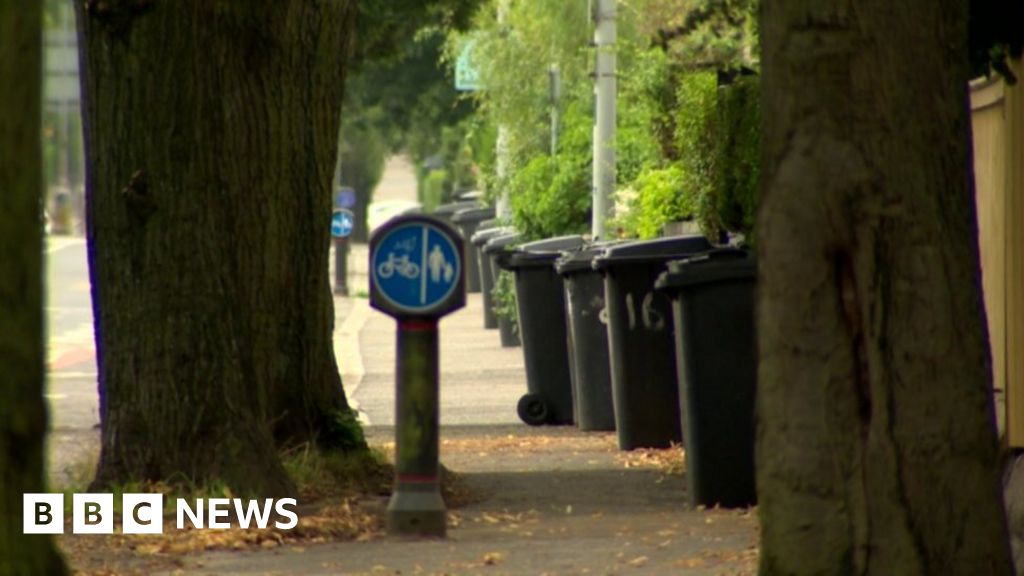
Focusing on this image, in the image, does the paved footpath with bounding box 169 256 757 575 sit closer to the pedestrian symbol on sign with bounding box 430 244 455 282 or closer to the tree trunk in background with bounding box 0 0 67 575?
the pedestrian symbol on sign with bounding box 430 244 455 282

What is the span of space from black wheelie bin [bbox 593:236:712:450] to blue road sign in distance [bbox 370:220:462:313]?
4.02m

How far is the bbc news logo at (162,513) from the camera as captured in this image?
9016 millimetres

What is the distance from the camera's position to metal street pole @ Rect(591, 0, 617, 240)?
64.2 feet

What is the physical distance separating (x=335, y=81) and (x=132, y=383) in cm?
228

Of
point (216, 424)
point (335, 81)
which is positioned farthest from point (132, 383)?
point (335, 81)

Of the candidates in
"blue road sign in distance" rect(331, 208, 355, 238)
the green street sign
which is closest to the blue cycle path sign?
the green street sign

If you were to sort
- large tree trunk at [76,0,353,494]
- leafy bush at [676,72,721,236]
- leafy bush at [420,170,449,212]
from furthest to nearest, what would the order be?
leafy bush at [420,170,449,212] < leafy bush at [676,72,721,236] < large tree trunk at [76,0,353,494]

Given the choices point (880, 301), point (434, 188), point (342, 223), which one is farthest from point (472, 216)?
point (434, 188)

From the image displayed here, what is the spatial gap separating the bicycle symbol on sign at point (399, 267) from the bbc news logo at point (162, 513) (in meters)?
1.19

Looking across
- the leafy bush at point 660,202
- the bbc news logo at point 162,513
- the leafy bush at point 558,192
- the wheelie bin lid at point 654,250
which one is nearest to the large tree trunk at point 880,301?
the bbc news logo at point 162,513

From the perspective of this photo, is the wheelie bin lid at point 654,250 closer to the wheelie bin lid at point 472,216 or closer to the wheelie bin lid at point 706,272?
the wheelie bin lid at point 706,272

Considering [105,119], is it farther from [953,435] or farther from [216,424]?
[953,435]

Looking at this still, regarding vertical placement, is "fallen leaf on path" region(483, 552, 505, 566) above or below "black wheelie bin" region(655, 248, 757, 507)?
below

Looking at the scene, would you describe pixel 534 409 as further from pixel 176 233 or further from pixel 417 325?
pixel 417 325
